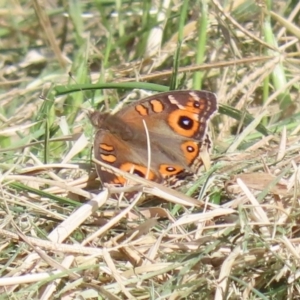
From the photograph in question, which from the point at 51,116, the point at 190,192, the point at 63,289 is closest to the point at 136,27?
the point at 51,116

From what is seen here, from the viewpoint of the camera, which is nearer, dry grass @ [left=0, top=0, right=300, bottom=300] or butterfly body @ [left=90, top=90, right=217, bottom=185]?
dry grass @ [left=0, top=0, right=300, bottom=300]

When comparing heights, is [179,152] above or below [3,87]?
above

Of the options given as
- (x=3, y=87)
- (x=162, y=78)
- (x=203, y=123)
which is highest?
(x=203, y=123)

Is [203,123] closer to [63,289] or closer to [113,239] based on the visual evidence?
[113,239]

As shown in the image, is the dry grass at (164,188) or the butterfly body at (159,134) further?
the butterfly body at (159,134)

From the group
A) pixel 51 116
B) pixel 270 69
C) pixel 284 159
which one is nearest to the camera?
pixel 284 159
